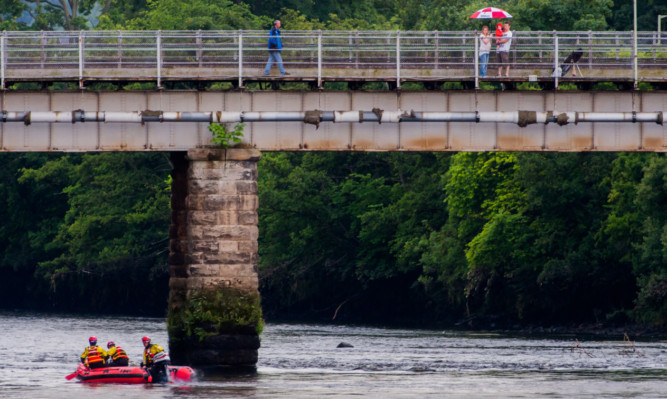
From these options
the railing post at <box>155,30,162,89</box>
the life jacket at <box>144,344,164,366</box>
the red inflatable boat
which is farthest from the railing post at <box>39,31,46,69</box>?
the red inflatable boat

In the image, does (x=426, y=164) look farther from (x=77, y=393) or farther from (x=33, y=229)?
(x=77, y=393)

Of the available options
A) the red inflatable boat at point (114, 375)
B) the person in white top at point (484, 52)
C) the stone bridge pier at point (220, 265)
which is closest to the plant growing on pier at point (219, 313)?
the stone bridge pier at point (220, 265)

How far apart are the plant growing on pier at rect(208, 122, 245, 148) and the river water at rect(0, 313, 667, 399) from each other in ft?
22.6

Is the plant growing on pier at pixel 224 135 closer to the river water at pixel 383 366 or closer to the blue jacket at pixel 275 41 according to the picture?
the blue jacket at pixel 275 41

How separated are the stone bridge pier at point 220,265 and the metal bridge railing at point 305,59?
2900 millimetres

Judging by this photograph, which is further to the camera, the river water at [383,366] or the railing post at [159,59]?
the railing post at [159,59]

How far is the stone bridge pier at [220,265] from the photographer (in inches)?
1748

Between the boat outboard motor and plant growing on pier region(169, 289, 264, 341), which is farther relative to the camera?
plant growing on pier region(169, 289, 264, 341)

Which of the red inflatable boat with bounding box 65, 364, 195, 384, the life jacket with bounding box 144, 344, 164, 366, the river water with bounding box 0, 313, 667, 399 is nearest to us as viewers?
the river water with bounding box 0, 313, 667, 399

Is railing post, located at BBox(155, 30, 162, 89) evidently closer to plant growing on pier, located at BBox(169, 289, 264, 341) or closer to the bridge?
the bridge

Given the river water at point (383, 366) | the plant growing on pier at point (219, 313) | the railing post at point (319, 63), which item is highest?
the railing post at point (319, 63)

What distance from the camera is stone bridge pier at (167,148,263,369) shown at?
44406mm

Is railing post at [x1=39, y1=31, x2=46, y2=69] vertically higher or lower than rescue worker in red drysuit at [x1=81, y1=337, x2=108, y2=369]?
higher

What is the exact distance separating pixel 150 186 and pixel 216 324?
203ft
